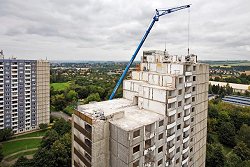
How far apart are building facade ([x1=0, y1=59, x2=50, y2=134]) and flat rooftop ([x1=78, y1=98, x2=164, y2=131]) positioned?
4909cm

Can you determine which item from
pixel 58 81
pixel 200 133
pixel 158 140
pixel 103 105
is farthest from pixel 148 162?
pixel 58 81

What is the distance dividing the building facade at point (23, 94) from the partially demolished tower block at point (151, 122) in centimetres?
4901

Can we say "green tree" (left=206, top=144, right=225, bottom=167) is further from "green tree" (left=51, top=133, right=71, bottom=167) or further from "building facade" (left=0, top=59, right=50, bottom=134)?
"building facade" (left=0, top=59, right=50, bottom=134)

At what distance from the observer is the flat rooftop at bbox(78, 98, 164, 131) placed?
19.7m

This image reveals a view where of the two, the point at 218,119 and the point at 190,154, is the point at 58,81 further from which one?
the point at 190,154

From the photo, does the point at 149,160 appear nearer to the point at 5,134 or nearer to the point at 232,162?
the point at 232,162

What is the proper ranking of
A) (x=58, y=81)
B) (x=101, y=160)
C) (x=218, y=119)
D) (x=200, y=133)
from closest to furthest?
(x=101, y=160) → (x=200, y=133) → (x=218, y=119) → (x=58, y=81)

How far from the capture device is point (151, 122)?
2047 cm

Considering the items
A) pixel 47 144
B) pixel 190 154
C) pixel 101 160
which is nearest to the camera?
pixel 101 160

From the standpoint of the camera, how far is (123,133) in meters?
18.0

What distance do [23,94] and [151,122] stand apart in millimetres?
59650

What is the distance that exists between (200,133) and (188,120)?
7020 millimetres

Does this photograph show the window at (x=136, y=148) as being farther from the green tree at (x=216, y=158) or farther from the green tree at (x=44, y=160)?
the green tree at (x=216, y=158)

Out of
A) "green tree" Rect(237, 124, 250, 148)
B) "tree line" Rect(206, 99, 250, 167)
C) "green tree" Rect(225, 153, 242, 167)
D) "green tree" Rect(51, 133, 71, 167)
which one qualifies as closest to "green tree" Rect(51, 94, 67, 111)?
"green tree" Rect(51, 133, 71, 167)
